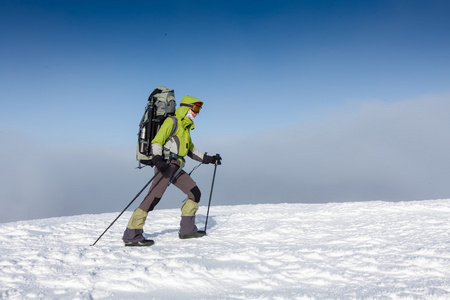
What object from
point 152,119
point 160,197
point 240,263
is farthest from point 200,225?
point 240,263

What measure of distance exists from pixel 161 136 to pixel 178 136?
0.35 metres

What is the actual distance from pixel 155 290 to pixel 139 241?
6.33 ft

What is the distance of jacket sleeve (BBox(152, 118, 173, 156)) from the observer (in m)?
5.09

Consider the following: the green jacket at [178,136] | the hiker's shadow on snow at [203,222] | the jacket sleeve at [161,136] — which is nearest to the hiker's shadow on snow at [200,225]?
A: the hiker's shadow on snow at [203,222]

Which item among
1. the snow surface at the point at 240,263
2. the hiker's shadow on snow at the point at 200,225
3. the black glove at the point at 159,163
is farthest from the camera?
the hiker's shadow on snow at the point at 200,225

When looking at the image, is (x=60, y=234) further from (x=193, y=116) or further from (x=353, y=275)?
(x=353, y=275)

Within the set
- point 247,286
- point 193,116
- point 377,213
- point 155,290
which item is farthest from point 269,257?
point 377,213

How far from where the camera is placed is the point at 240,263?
4.19 meters

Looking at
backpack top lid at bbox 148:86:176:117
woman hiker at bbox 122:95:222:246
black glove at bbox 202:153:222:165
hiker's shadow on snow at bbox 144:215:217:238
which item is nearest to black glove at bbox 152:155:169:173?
woman hiker at bbox 122:95:222:246

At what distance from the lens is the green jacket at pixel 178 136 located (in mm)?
5121

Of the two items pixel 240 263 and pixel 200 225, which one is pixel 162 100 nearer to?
pixel 240 263

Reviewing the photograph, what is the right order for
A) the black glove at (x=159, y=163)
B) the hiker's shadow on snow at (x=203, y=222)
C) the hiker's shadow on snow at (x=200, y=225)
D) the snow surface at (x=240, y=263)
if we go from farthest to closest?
the hiker's shadow on snow at (x=203, y=222), the hiker's shadow on snow at (x=200, y=225), the black glove at (x=159, y=163), the snow surface at (x=240, y=263)

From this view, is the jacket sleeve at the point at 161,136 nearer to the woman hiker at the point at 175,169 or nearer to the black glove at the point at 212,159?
the woman hiker at the point at 175,169

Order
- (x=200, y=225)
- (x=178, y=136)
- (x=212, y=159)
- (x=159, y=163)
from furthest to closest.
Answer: (x=200, y=225)
(x=212, y=159)
(x=178, y=136)
(x=159, y=163)
